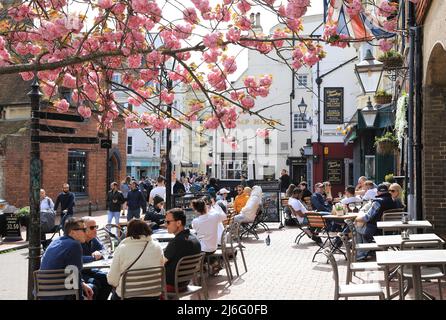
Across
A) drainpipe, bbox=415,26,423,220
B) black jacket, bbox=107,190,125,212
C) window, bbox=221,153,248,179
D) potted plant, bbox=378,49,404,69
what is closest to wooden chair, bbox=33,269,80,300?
drainpipe, bbox=415,26,423,220

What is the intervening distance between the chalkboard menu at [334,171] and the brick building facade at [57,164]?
1165cm

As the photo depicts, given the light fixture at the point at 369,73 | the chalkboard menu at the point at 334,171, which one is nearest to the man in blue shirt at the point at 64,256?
the light fixture at the point at 369,73

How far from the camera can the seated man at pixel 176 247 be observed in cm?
707

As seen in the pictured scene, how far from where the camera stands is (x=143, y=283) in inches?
248

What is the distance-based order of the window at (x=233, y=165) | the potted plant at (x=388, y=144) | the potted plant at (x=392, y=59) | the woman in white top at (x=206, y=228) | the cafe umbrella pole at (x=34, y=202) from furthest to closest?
the window at (x=233, y=165), the potted plant at (x=388, y=144), the potted plant at (x=392, y=59), the woman in white top at (x=206, y=228), the cafe umbrella pole at (x=34, y=202)

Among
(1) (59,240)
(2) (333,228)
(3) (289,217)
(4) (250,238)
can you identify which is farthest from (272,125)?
(3) (289,217)

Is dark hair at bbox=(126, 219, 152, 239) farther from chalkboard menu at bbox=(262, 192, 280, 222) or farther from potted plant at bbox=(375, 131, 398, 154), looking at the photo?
chalkboard menu at bbox=(262, 192, 280, 222)

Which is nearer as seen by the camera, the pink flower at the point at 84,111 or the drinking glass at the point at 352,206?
the pink flower at the point at 84,111

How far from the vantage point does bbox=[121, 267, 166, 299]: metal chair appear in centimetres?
623

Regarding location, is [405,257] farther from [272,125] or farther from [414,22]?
[414,22]

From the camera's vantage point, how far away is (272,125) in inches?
280

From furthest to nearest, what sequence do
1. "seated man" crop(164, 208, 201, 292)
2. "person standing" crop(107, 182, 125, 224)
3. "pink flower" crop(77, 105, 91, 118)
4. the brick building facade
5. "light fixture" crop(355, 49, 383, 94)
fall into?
the brick building facade → "person standing" crop(107, 182, 125, 224) → "light fixture" crop(355, 49, 383, 94) → "pink flower" crop(77, 105, 91, 118) → "seated man" crop(164, 208, 201, 292)

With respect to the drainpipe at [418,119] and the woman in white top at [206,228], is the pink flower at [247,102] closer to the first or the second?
the woman in white top at [206,228]

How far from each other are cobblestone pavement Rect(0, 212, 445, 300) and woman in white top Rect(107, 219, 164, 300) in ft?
8.39
